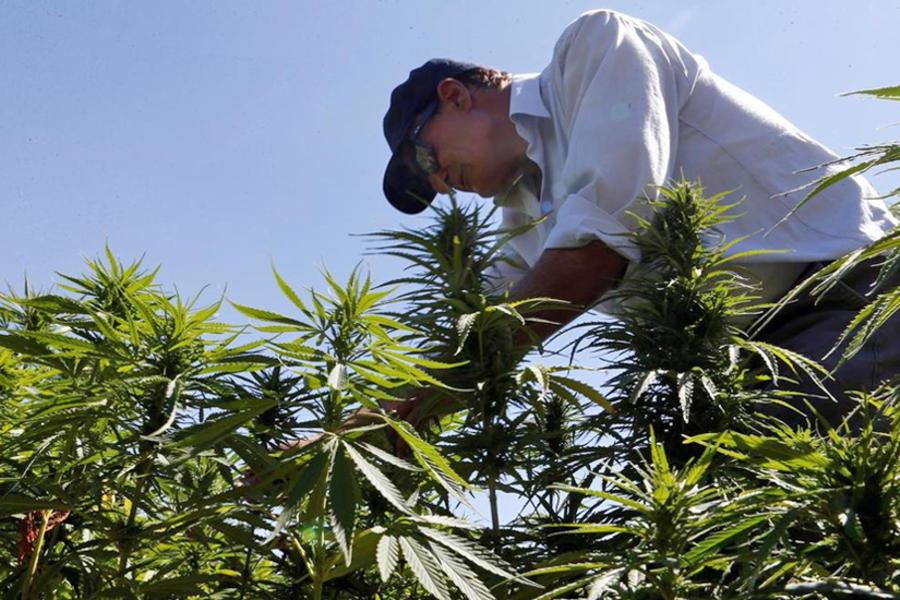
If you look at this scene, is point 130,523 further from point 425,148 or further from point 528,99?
point 425,148

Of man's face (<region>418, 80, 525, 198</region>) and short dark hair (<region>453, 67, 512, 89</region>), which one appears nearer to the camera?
man's face (<region>418, 80, 525, 198</region>)

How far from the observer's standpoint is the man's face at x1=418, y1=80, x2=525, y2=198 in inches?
92.3

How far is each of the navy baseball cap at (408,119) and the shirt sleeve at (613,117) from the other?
1.57ft

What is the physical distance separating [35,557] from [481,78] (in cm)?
192

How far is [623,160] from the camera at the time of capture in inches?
65.3

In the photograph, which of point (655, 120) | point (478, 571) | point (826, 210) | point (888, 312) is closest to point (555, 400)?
point (478, 571)

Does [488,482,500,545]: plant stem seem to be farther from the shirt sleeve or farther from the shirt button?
the shirt button

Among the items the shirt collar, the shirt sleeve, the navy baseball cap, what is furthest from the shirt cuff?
the navy baseball cap

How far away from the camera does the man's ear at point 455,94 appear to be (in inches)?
95.5

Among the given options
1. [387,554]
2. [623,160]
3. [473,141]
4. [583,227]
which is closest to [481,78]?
[473,141]

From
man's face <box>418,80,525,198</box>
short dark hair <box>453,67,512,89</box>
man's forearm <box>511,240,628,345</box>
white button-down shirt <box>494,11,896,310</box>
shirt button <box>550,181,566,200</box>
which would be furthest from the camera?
short dark hair <box>453,67,512,89</box>

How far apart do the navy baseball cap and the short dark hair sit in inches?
0.6

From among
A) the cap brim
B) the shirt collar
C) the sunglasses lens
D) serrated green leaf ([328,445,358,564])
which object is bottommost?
serrated green leaf ([328,445,358,564])

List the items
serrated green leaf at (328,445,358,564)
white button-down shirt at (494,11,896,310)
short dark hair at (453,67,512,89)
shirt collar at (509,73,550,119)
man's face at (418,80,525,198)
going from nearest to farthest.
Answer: serrated green leaf at (328,445,358,564), white button-down shirt at (494,11,896,310), shirt collar at (509,73,550,119), man's face at (418,80,525,198), short dark hair at (453,67,512,89)
